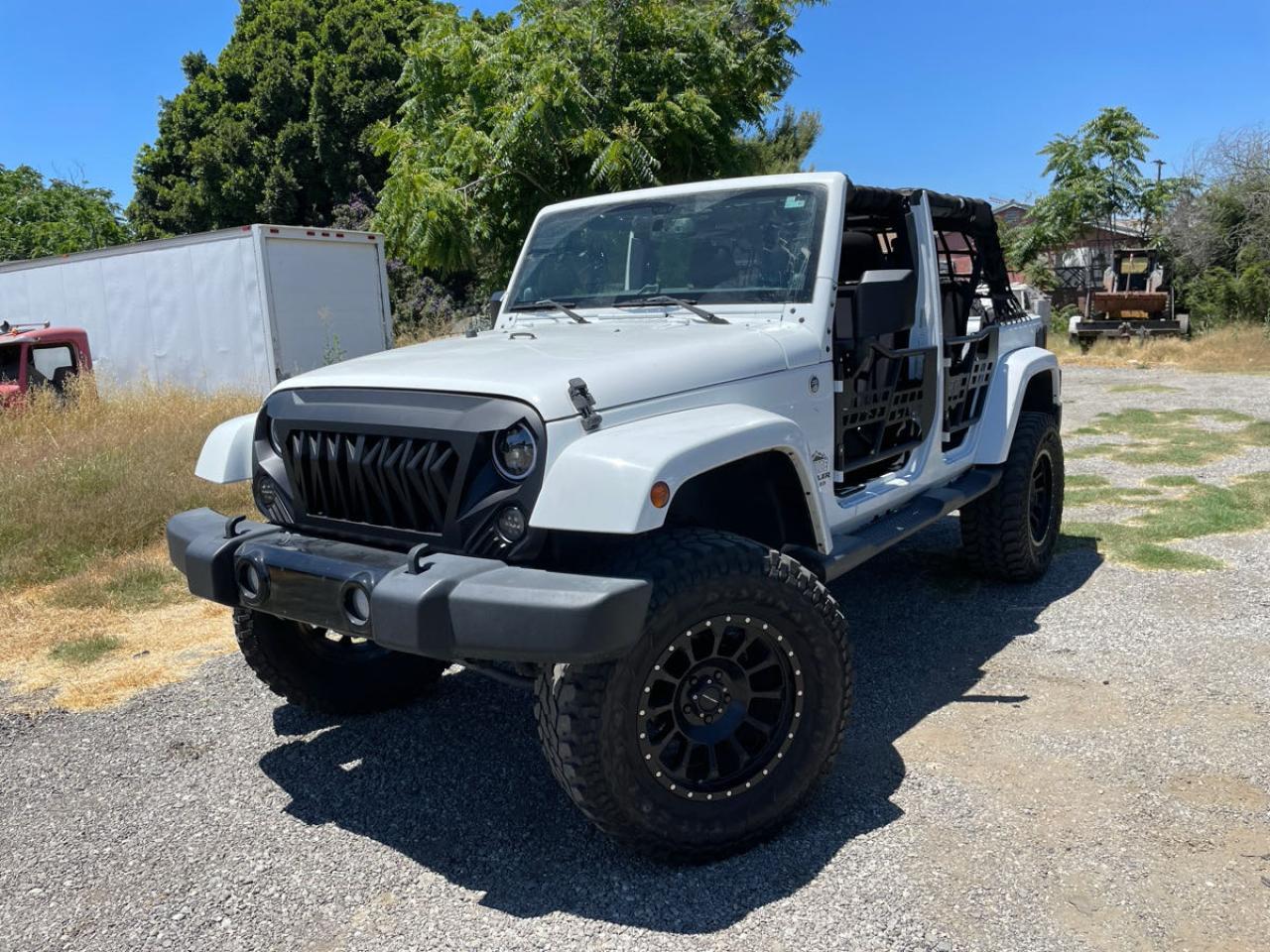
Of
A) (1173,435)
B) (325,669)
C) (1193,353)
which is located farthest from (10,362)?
(1193,353)

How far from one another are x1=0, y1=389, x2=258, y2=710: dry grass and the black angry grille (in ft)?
6.61

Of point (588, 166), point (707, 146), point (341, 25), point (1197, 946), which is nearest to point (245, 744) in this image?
point (1197, 946)

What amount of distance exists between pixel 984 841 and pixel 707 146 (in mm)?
10953

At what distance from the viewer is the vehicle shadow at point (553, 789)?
2.79m

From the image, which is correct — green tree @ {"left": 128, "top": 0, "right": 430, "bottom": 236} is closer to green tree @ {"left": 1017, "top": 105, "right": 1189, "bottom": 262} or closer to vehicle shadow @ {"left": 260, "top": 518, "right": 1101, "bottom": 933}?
green tree @ {"left": 1017, "top": 105, "right": 1189, "bottom": 262}

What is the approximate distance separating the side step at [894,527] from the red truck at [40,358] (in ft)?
31.2

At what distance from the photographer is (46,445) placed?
8203 millimetres

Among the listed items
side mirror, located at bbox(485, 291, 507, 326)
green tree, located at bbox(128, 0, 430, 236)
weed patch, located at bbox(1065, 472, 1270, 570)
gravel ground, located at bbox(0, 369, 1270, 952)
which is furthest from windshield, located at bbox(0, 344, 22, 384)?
green tree, located at bbox(128, 0, 430, 236)

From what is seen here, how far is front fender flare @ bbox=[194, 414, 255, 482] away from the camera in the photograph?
3.44 metres

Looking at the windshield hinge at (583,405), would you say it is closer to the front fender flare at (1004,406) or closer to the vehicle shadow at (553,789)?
the vehicle shadow at (553,789)

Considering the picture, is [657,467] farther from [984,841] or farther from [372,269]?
[372,269]

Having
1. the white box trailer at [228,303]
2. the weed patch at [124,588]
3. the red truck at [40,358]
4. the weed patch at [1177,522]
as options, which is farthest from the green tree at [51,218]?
the weed patch at [1177,522]

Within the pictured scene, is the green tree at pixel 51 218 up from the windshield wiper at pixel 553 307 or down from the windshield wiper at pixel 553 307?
up

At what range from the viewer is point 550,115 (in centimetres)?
1117
